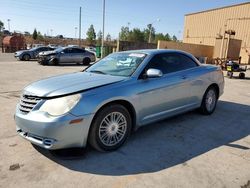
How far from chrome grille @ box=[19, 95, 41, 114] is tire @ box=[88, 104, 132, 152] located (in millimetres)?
867

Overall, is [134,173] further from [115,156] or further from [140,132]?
[140,132]

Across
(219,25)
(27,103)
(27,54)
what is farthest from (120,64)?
(219,25)

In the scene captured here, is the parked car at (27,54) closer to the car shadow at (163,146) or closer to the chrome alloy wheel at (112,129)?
the car shadow at (163,146)

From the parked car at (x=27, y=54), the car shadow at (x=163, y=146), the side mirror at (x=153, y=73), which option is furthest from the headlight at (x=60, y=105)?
the parked car at (x=27, y=54)

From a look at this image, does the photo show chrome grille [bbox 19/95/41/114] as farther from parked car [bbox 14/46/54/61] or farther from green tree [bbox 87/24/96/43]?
green tree [bbox 87/24/96/43]

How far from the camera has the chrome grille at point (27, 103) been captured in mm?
3742

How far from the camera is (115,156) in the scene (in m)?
3.92

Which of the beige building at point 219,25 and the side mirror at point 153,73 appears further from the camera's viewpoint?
the beige building at point 219,25

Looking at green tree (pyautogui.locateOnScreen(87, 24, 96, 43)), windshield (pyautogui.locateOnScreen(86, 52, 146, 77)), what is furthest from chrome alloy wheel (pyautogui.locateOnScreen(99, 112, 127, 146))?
green tree (pyautogui.locateOnScreen(87, 24, 96, 43))

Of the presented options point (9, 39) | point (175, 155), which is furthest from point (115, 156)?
point (9, 39)

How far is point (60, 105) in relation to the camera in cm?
356

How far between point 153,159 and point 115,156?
0.55m

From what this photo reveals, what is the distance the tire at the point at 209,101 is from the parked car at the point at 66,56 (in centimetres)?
1480

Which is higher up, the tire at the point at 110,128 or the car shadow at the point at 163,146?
the tire at the point at 110,128
